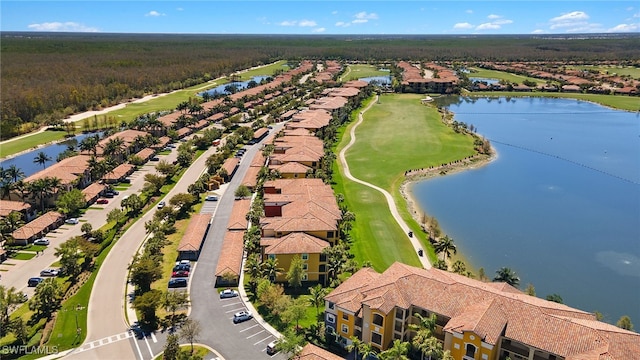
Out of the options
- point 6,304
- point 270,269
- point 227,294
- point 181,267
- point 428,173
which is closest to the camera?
point 6,304

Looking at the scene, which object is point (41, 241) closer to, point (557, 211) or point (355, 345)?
point (355, 345)

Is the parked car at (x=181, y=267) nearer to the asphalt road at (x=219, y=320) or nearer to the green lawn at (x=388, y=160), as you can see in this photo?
the asphalt road at (x=219, y=320)

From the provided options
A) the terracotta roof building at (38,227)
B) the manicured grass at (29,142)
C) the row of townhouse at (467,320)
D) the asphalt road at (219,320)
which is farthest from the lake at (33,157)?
the row of townhouse at (467,320)

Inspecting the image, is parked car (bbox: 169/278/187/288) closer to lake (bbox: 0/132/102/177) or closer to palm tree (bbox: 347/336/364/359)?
palm tree (bbox: 347/336/364/359)

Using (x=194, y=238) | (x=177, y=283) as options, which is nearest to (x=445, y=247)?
(x=194, y=238)

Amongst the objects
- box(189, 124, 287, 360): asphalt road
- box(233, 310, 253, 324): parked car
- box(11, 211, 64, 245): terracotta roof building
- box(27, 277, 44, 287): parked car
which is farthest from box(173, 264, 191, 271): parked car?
box(11, 211, 64, 245): terracotta roof building
